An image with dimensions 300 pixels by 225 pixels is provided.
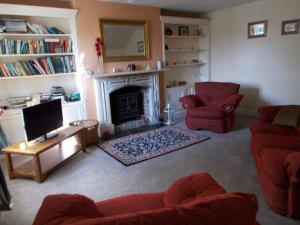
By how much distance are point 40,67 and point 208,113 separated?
120 inches

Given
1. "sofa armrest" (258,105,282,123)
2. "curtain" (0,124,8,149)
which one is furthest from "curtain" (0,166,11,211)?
"sofa armrest" (258,105,282,123)

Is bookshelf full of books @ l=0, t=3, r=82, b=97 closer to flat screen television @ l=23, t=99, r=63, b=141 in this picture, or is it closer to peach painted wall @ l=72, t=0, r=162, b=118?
peach painted wall @ l=72, t=0, r=162, b=118

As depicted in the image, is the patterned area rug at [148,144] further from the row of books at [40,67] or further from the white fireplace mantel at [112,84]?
the row of books at [40,67]

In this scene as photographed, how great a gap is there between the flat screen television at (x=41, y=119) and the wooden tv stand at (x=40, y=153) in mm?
137

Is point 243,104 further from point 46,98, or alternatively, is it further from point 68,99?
point 46,98

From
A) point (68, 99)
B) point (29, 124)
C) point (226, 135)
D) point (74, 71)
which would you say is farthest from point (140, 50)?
point (29, 124)

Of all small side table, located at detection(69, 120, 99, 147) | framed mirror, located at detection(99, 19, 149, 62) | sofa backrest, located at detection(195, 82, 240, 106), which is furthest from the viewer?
sofa backrest, located at detection(195, 82, 240, 106)

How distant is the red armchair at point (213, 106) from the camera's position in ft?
14.2

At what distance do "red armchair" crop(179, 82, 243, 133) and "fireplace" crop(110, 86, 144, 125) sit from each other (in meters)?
1.05

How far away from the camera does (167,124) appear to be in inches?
202

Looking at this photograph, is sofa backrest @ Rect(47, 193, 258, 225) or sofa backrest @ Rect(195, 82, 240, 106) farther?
sofa backrest @ Rect(195, 82, 240, 106)

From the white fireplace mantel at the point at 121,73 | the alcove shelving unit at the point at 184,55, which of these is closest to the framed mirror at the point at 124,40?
the white fireplace mantel at the point at 121,73

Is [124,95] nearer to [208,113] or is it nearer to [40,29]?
[208,113]

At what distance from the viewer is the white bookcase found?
12.3ft
